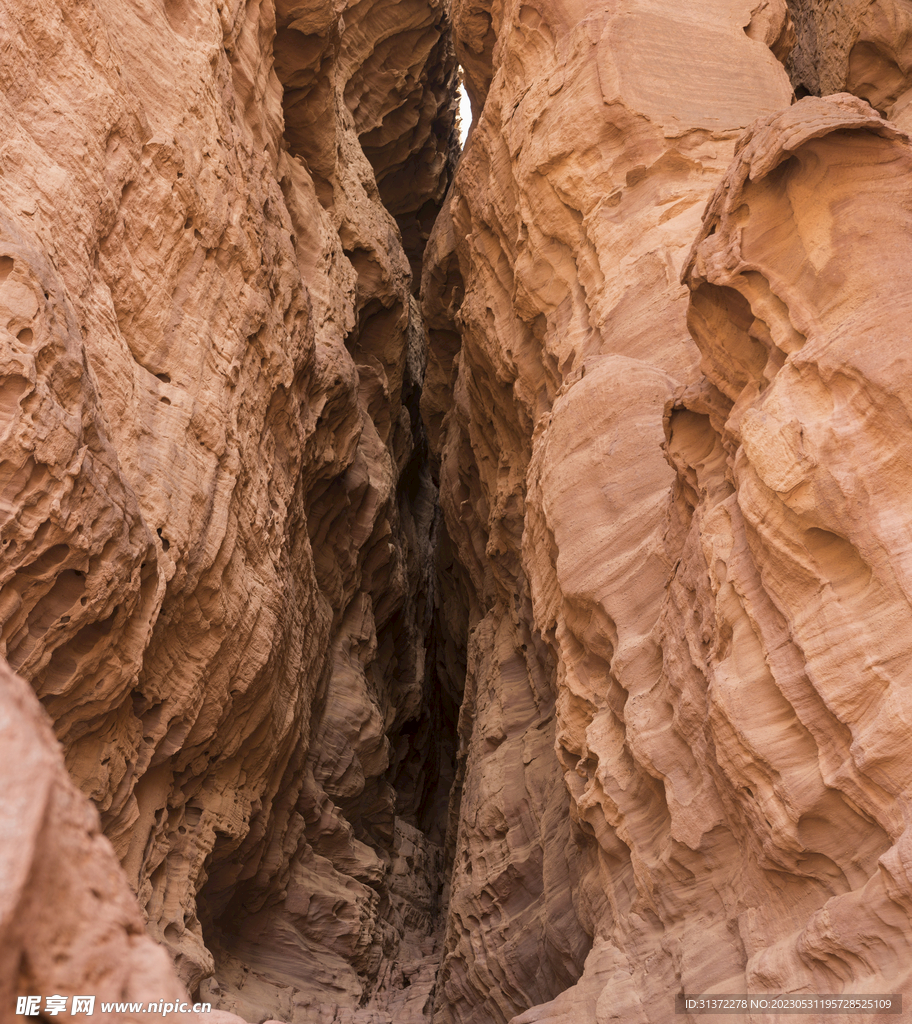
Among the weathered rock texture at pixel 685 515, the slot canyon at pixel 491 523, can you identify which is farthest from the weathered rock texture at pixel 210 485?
the weathered rock texture at pixel 685 515

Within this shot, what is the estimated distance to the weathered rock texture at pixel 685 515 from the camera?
4.98 meters

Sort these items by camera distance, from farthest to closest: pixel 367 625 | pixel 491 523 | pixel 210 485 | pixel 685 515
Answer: pixel 367 625, pixel 491 523, pixel 210 485, pixel 685 515

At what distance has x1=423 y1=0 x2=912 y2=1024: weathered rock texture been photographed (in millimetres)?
4977

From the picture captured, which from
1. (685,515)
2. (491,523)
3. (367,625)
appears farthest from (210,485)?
(367,625)

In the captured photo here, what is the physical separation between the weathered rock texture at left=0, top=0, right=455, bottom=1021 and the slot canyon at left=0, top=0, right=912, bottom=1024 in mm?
49

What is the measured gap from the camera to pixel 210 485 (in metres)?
8.08

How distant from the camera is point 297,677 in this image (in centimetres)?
1064

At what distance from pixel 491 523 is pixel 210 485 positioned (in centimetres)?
587

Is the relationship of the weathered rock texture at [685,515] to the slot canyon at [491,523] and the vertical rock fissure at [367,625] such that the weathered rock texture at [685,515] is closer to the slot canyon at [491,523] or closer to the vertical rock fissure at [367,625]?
the slot canyon at [491,523]

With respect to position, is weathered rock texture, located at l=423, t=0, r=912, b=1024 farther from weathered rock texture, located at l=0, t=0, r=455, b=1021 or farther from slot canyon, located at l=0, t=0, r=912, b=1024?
weathered rock texture, located at l=0, t=0, r=455, b=1021

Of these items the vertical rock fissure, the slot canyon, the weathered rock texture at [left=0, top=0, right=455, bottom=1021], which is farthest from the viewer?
the vertical rock fissure

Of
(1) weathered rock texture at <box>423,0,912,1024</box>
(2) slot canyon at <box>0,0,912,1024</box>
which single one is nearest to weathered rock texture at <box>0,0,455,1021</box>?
(2) slot canyon at <box>0,0,912,1024</box>

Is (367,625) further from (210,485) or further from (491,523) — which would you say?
(210,485)

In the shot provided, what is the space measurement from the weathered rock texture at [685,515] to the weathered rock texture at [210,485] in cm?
208
